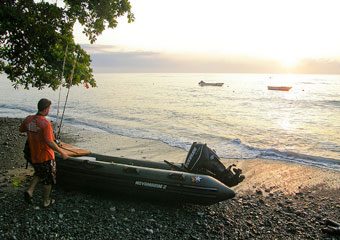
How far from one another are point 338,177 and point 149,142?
382 inches

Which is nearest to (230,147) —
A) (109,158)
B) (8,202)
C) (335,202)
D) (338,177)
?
(338,177)

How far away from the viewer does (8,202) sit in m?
7.16

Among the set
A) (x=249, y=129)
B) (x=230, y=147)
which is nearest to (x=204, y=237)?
(x=230, y=147)

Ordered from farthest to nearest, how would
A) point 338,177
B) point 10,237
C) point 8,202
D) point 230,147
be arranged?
point 230,147 → point 338,177 → point 8,202 → point 10,237

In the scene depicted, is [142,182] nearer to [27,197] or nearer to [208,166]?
[208,166]

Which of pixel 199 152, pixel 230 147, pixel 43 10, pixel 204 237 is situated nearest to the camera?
pixel 204 237

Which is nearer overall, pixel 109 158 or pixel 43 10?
pixel 109 158

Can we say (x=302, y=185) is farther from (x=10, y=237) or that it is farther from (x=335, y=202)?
(x=10, y=237)

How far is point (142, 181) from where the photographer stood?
7723mm

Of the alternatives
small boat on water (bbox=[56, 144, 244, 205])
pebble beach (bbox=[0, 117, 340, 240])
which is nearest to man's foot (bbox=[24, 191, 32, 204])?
pebble beach (bbox=[0, 117, 340, 240])

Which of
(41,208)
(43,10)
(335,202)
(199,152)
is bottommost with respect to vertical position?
(335,202)

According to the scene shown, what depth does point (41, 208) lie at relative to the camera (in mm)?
7016

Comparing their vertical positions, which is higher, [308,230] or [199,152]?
[199,152]

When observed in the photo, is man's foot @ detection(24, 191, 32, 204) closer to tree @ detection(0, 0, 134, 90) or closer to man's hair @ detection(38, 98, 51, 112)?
man's hair @ detection(38, 98, 51, 112)
